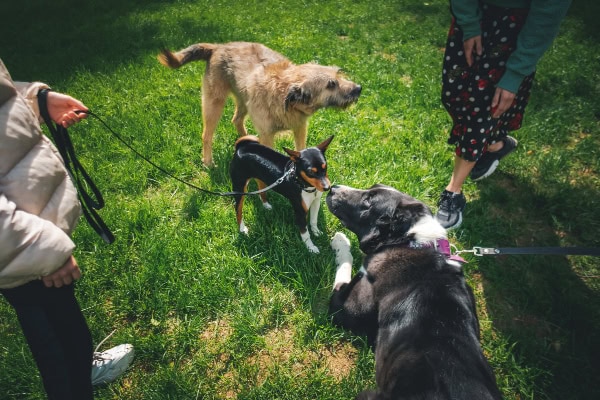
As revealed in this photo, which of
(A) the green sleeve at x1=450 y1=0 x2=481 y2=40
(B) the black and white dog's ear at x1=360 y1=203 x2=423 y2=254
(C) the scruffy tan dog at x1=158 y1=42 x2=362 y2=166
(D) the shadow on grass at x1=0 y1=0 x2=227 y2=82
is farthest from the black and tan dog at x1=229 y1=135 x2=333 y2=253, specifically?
(D) the shadow on grass at x1=0 y1=0 x2=227 y2=82

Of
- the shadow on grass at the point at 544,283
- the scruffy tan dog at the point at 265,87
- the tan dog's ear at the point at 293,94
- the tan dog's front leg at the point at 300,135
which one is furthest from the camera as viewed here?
the tan dog's front leg at the point at 300,135

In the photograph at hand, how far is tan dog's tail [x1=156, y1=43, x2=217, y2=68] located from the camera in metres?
4.26

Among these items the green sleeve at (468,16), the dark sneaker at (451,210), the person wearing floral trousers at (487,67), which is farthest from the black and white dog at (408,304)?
the green sleeve at (468,16)

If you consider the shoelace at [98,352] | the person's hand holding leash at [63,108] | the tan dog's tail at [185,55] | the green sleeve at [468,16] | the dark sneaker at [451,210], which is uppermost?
the green sleeve at [468,16]

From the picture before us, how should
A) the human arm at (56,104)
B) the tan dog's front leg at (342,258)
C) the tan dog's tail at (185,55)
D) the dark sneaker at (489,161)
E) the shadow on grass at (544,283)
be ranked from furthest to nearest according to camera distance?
the tan dog's tail at (185,55) → the dark sneaker at (489,161) → the tan dog's front leg at (342,258) → the shadow on grass at (544,283) → the human arm at (56,104)

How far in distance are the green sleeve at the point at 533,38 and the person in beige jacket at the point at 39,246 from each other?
3217 millimetres

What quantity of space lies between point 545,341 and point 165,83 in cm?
680

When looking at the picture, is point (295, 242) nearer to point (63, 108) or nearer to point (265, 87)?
point (265, 87)

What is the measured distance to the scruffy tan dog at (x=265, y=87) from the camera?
3760 millimetres

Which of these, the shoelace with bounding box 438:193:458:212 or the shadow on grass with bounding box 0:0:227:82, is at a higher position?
the shadow on grass with bounding box 0:0:227:82

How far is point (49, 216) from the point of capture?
1.55 metres

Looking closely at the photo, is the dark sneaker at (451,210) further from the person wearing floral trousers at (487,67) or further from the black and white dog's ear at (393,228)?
the black and white dog's ear at (393,228)

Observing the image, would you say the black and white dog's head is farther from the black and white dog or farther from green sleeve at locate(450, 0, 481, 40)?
green sleeve at locate(450, 0, 481, 40)

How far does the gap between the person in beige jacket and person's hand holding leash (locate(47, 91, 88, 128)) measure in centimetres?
4
